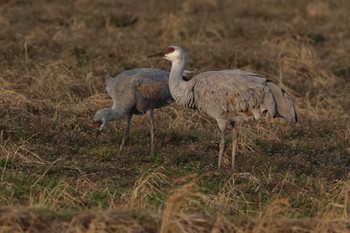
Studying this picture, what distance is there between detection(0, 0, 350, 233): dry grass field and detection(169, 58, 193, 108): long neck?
1.92 feet

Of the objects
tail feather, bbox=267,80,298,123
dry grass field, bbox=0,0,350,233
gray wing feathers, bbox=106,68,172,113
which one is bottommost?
dry grass field, bbox=0,0,350,233

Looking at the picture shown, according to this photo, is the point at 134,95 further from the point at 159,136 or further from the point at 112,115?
the point at 159,136

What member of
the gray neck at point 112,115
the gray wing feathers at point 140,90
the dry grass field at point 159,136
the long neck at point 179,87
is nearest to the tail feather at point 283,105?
the dry grass field at point 159,136

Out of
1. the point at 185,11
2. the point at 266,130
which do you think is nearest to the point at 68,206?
the point at 266,130

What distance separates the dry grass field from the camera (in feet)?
21.8

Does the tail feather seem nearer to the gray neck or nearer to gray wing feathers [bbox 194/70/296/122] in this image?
gray wing feathers [bbox 194/70/296/122]

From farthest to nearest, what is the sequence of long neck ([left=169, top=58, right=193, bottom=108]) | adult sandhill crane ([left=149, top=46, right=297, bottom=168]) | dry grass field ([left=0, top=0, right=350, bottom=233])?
long neck ([left=169, top=58, right=193, bottom=108]) → adult sandhill crane ([left=149, top=46, right=297, bottom=168]) → dry grass field ([left=0, top=0, right=350, bottom=233])

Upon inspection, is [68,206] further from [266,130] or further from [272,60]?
[272,60]

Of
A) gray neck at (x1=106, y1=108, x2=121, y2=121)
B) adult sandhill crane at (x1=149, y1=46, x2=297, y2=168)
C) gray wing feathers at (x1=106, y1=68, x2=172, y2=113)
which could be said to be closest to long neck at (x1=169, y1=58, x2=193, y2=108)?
adult sandhill crane at (x1=149, y1=46, x2=297, y2=168)

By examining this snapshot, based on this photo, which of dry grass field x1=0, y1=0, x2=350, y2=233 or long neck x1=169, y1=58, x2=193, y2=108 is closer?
dry grass field x1=0, y1=0, x2=350, y2=233

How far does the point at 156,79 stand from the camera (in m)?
10.4

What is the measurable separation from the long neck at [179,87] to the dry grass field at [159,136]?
584 mm

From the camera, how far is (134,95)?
33.8 ft

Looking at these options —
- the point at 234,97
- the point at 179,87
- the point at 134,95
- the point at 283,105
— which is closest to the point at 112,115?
the point at 134,95
